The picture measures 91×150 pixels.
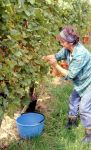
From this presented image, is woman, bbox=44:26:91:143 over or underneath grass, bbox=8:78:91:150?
over

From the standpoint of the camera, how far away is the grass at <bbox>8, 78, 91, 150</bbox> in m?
5.06

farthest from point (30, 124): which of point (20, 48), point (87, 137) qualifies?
point (20, 48)

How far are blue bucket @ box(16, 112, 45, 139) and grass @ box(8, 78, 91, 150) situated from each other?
0.09m

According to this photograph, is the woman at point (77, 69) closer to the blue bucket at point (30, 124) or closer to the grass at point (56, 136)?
the grass at point (56, 136)

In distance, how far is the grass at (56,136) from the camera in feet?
16.6

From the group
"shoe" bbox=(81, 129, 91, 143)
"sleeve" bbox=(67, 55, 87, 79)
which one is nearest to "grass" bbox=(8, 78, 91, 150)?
"shoe" bbox=(81, 129, 91, 143)

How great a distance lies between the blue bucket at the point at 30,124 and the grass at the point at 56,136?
0.09 m

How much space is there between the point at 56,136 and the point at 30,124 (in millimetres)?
402

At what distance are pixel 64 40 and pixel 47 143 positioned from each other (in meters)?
1.38

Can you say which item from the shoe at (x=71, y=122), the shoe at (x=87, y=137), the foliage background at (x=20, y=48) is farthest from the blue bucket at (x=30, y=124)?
the foliage background at (x=20, y=48)

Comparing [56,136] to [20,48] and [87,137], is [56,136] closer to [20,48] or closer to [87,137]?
[87,137]

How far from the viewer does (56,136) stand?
542cm

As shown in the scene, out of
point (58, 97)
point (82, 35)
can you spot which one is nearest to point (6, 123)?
point (58, 97)

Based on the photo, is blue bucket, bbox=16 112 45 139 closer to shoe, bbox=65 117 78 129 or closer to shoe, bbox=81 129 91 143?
shoe, bbox=65 117 78 129
